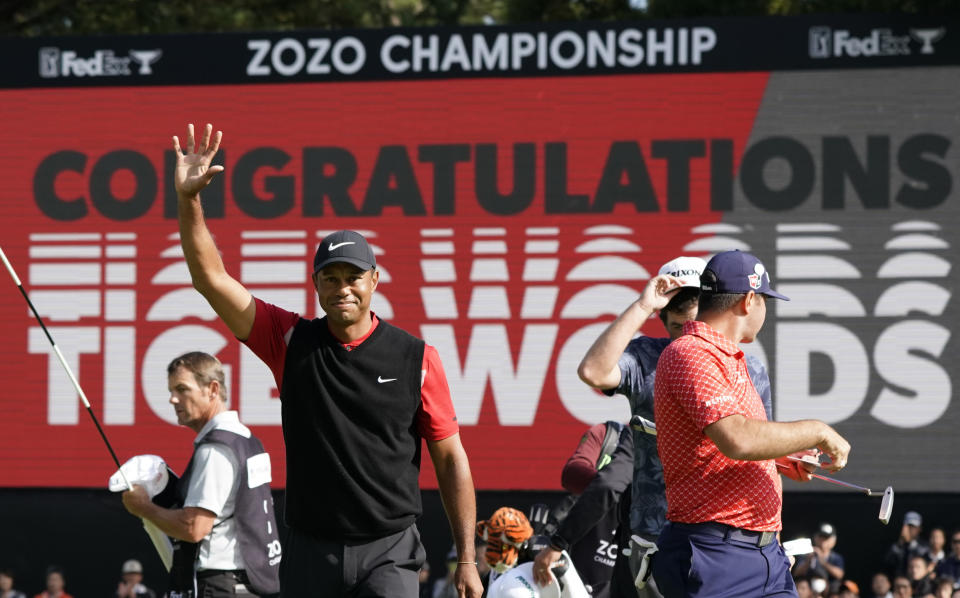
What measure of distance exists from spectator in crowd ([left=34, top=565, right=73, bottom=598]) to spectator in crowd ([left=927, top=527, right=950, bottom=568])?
7.33 metres

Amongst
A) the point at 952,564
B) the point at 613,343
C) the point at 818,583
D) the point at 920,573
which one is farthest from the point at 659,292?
the point at 952,564

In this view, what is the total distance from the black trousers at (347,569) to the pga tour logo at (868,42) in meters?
8.20

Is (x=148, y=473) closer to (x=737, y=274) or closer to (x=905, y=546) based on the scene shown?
(x=737, y=274)

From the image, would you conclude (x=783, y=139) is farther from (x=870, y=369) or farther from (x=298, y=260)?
(x=298, y=260)

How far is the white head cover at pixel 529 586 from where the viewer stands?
20.0 feet

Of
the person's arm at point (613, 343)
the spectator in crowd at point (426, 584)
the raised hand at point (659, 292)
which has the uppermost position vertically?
the raised hand at point (659, 292)

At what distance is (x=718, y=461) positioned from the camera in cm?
435

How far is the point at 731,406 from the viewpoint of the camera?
4.21 meters

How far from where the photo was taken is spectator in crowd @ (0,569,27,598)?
12.5 meters

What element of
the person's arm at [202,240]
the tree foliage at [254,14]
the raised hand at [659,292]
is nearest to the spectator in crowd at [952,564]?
the raised hand at [659,292]

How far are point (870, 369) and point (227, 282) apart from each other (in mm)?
8033

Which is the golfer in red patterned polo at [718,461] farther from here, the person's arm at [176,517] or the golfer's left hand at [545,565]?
the person's arm at [176,517]

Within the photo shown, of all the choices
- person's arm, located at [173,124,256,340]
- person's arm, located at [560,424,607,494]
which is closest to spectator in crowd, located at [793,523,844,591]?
person's arm, located at [560,424,607,494]

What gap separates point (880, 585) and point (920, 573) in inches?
14.2
